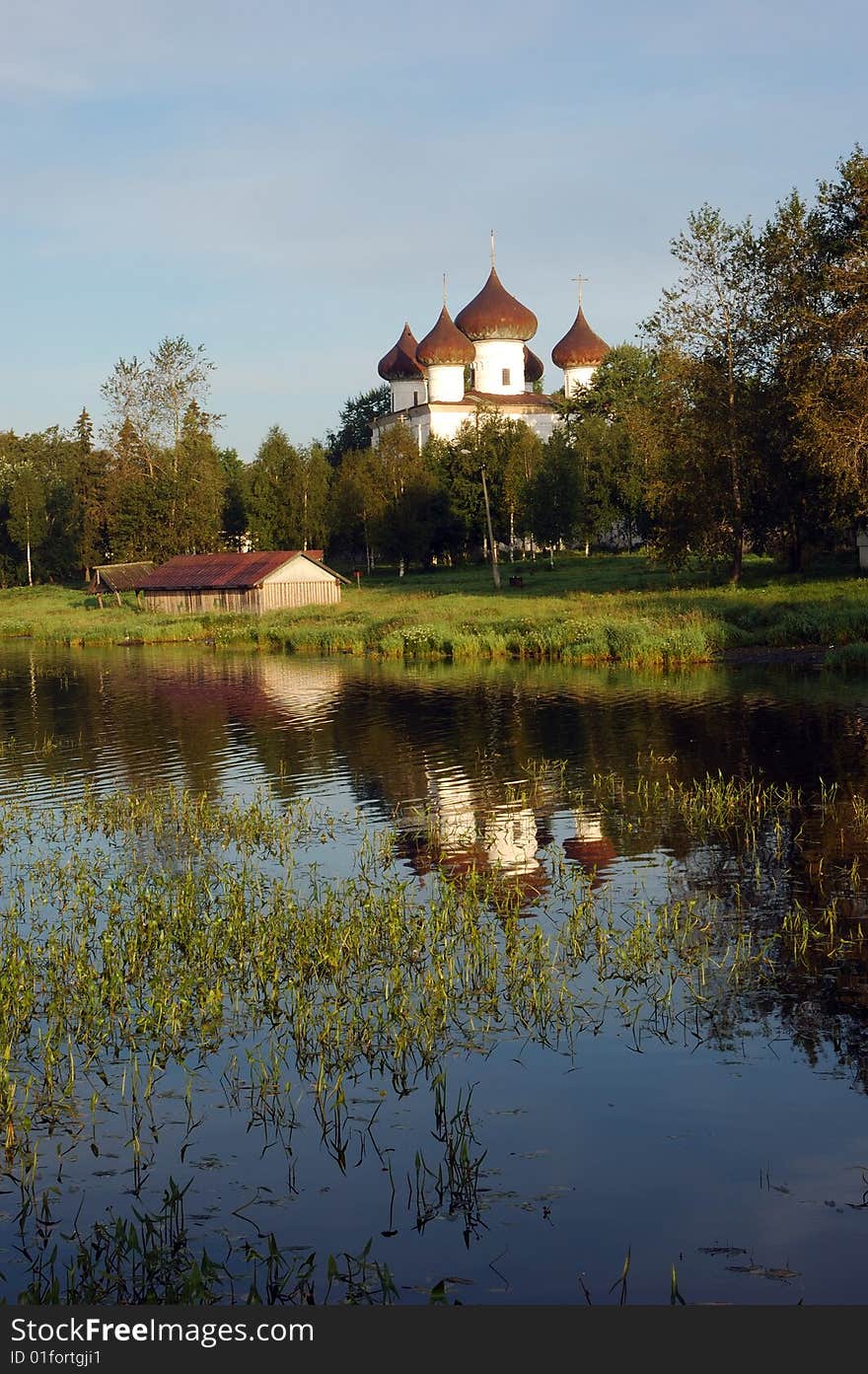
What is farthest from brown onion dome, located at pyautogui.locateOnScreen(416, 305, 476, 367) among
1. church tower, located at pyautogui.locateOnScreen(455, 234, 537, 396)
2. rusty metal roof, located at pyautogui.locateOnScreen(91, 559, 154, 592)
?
rusty metal roof, located at pyautogui.locateOnScreen(91, 559, 154, 592)

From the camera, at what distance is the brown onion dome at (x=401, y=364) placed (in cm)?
9894

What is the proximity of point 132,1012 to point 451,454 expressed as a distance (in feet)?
225

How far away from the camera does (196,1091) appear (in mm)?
9461

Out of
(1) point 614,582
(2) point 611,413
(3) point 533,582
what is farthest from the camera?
(2) point 611,413

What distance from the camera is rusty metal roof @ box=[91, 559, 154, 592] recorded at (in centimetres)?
7412

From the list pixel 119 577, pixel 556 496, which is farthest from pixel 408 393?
pixel 119 577

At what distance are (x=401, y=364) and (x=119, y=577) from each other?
33154mm

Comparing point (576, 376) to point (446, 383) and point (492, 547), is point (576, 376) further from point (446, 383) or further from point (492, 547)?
point (492, 547)

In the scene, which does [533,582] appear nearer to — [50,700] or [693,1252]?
[50,700]

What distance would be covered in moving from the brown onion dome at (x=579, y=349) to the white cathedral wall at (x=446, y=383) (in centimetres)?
857

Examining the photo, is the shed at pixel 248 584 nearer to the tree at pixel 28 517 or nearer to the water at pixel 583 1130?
the tree at pixel 28 517

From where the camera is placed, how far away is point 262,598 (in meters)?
64.3

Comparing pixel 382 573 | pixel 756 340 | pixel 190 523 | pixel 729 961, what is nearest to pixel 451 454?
pixel 382 573

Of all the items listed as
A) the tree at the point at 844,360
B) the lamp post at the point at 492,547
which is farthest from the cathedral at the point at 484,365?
the tree at the point at 844,360
